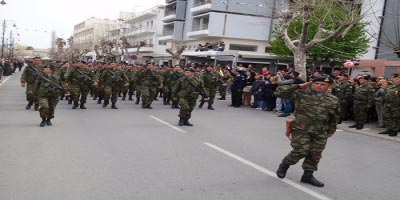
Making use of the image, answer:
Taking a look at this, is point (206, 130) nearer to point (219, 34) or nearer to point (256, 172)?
point (256, 172)

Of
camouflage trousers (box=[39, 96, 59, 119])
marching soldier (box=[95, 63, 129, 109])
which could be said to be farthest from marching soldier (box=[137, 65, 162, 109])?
camouflage trousers (box=[39, 96, 59, 119])

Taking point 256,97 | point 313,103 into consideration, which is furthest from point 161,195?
point 256,97

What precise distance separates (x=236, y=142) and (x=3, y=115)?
6.82 meters

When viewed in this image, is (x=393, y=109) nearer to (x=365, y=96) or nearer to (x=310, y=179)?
(x=365, y=96)

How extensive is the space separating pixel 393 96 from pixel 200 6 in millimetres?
40319

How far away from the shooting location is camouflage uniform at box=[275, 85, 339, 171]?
20.5 feet

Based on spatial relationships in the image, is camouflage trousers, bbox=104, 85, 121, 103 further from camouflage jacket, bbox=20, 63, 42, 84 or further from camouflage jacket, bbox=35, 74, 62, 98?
camouflage jacket, bbox=35, 74, 62, 98

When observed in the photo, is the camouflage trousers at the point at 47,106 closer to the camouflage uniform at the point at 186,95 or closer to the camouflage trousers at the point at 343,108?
the camouflage uniform at the point at 186,95

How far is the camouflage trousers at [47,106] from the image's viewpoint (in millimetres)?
10617

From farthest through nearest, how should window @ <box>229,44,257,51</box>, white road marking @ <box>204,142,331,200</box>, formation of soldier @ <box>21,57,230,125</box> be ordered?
window @ <box>229,44,257,51</box> < formation of soldier @ <box>21,57,230,125</box> < white road marking @ <box>204,142,331,200</box>

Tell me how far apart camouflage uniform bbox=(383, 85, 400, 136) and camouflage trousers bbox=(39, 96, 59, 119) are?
29.2ft

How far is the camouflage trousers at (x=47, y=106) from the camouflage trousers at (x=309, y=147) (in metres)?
6.59

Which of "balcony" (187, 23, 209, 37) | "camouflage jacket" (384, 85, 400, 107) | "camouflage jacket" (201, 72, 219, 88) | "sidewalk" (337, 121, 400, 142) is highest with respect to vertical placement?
"balcony" (187, 23, 209, 37)

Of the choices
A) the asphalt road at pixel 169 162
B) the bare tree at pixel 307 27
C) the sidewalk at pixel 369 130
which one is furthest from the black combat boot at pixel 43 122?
the bare tree at pixel 307 27
